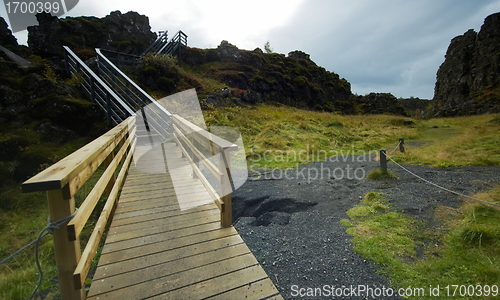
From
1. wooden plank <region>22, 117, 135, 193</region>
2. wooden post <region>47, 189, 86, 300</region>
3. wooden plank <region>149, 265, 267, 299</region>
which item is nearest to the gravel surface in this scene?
wooden plank <region>149, 265, 267, 299</region>

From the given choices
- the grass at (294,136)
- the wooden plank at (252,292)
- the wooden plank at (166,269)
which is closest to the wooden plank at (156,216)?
the wooden plank at (166,269)

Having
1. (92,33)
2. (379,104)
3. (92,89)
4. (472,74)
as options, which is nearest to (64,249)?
(92,89)

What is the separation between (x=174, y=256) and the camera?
240 centimetres

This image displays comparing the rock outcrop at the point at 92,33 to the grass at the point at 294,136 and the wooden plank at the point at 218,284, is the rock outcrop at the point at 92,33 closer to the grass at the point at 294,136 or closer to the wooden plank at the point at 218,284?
the grass at the point at 294,136

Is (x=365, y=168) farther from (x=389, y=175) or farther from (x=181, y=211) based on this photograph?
(x=181, y=211)

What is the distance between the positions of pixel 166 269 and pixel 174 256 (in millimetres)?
192

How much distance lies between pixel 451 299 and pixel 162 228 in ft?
10.8

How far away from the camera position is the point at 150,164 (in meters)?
5.73

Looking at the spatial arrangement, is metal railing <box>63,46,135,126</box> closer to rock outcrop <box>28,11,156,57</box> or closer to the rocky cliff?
rock outcrop <box>28,11,156,57</box>

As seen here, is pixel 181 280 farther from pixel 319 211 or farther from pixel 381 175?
pixel 381 175

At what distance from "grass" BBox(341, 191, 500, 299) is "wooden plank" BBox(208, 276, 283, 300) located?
160 cm

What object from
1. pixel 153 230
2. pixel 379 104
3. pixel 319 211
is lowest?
pixel 319 211

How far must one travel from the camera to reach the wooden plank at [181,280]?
1920mm

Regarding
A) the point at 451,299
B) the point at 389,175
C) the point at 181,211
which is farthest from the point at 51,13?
the point at 451,299
